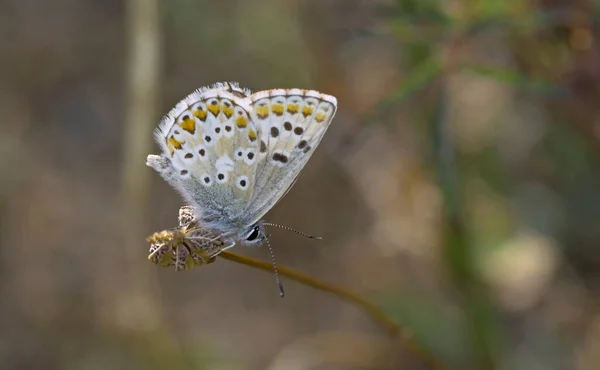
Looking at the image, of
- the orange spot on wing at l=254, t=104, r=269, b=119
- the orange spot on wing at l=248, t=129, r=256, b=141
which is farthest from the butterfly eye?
the orange spot on wing at l=254, t=104, r=269, b=119

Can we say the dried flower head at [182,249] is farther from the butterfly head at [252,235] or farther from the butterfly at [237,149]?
the butterfly head at [252,235]

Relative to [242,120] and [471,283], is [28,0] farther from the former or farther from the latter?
[471,283]

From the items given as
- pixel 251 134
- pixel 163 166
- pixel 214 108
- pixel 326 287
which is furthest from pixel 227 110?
pixel 326 287

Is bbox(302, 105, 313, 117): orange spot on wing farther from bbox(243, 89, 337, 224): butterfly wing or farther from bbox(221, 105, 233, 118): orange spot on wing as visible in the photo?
bbox(221, 105, 233, 118): orange spot on wing

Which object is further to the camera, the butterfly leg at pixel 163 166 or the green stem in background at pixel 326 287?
the butterfly leg at pixel 163 166

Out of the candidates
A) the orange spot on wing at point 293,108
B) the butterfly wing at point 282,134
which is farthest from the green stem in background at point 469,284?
the orange spot on wing at point 293,108

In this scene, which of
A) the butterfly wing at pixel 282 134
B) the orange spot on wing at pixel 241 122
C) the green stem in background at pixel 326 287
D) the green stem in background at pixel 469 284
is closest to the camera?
the green stem in background at pixel 326 287

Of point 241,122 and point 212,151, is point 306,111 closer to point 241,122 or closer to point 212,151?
point 241,122
